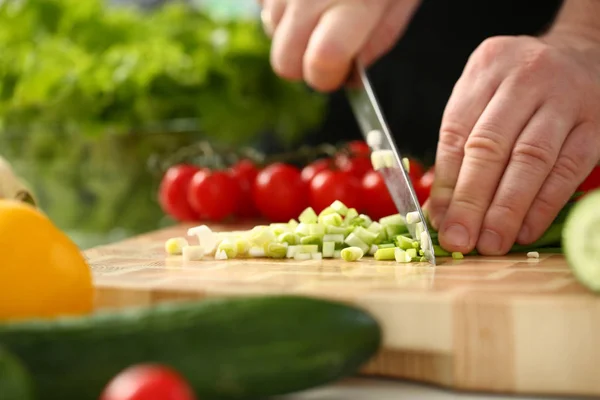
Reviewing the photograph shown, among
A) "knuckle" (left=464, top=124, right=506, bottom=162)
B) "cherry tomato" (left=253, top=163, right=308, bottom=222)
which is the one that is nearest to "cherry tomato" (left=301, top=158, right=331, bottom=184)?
"cherry tomato" (left=253, top=163, right=308, bottom=222)

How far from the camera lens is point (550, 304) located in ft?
3.56

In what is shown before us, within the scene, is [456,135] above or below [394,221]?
above

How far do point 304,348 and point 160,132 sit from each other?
1720 mm

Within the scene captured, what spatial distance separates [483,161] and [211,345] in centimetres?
74

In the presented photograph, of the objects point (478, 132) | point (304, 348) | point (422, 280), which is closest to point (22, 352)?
point (304, 348)

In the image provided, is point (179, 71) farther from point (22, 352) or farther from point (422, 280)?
point (22, 352)

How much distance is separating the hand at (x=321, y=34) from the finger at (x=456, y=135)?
38cm

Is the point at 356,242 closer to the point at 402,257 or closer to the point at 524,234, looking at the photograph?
the point at 402,257

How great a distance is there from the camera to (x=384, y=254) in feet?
4.99

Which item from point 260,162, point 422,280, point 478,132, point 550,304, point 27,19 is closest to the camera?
point 550,304

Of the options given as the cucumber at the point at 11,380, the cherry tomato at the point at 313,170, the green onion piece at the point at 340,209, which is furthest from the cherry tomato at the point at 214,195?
the cucumber at the point at 11,380

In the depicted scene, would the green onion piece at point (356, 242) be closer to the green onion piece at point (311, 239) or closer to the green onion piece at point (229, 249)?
the green onion piece at point (311, 239)

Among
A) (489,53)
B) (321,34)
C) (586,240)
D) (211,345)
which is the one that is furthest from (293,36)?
(211,345)

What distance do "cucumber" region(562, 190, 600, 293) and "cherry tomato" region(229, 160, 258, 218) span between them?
124 centimetres
